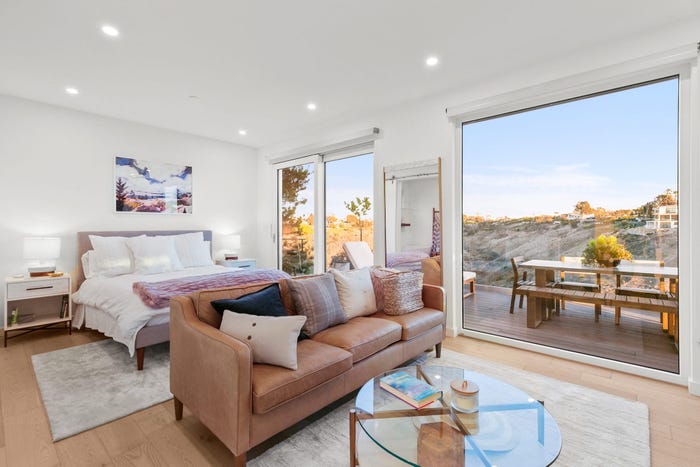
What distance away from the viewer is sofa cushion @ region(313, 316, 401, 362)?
2.21 metres

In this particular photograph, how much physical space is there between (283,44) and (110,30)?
4.29 ft

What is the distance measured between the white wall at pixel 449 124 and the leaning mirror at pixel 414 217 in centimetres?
9

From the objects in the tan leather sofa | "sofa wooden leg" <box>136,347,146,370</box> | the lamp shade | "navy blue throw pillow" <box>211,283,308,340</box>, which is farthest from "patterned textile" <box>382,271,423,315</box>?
the lamp shade

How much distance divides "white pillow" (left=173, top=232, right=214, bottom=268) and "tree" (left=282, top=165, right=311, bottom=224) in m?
1.45

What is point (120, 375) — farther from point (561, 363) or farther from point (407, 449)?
point (561, 363)

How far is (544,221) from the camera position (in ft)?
10.5

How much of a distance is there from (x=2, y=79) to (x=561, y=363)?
609 centimetres

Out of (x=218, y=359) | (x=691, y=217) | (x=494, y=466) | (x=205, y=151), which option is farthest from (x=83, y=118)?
(x=691, y=217)

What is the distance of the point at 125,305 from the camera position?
2.99 m

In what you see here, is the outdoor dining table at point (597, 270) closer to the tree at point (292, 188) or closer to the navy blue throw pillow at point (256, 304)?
the navy blue throw pillow at point (256, 304)

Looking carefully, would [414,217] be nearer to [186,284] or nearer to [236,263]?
[186,284]

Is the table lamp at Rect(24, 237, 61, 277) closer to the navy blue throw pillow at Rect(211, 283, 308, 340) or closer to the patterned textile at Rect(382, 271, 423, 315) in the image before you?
the navy blue throw pillow at Rect(211, 283, 308, 340)

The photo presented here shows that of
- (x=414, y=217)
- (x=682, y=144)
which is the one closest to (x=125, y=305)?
(x=414, y=217)

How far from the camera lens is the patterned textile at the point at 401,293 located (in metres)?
2.86
